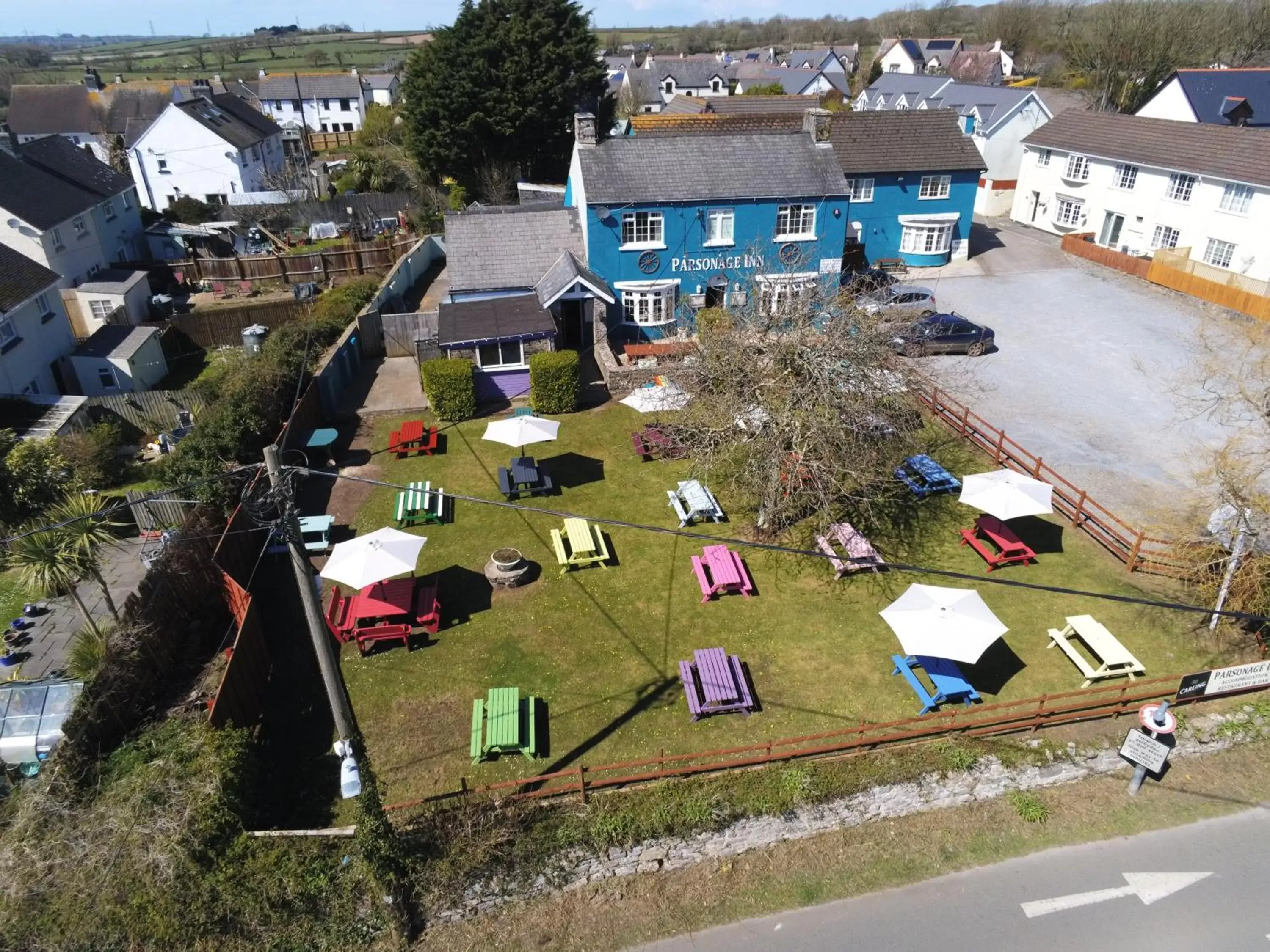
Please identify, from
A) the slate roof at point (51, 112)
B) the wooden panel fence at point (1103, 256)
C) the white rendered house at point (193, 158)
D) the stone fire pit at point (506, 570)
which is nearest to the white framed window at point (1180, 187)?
the wooden panel fence at point (1103, 256)

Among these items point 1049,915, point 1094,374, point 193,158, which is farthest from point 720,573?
point 193,158

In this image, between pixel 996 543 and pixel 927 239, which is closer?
pixel 996 543

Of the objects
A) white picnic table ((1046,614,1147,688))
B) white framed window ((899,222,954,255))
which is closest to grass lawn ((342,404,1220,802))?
white picnic table ((1046,614,1147,688))

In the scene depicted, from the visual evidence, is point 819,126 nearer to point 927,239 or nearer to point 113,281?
point 927,239

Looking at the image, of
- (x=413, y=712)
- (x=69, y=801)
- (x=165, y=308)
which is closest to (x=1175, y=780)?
(x=413, y=712)

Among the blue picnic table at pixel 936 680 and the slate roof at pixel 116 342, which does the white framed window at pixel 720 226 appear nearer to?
the blue picnic table at pixel 936 680

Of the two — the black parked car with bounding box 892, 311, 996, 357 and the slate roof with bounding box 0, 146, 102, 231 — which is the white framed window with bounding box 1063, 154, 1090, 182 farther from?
the slate roof with bounding box 0, 146, 102, 231
